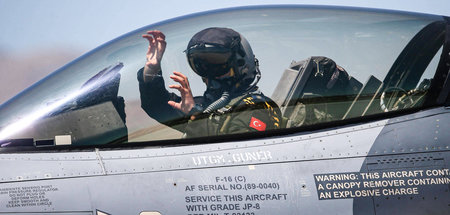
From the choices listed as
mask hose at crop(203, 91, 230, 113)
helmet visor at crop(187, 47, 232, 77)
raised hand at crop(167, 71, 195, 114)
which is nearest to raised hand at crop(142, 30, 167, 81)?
raised hand at crop(167, 71, 195, 114)

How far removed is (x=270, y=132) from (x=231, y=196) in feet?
1.60

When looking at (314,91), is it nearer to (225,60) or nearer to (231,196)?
(225,60)

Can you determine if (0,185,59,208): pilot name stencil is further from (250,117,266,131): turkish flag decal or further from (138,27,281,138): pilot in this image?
(250,117,266,131): turkish flag decal

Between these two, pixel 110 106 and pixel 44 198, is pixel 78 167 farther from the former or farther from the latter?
pixel 110 106

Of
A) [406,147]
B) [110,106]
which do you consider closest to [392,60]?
[406,147]

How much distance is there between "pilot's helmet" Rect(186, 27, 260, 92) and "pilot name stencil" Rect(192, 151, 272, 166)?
1.77 feet

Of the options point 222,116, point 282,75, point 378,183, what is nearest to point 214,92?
point 222,116

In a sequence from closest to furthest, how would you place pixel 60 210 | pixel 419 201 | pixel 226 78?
pixel 419 201, pixel 60 210, pixel 226 78

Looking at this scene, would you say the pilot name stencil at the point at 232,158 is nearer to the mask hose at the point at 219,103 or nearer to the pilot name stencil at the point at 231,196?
the pilot name stencil at the point at 231,196

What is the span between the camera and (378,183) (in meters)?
3.07

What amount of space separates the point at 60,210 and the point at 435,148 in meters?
2.41

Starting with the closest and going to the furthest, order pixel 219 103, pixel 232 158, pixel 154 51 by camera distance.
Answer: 1. pixel 232 158
2. pixel 219 103
3. pixel 154 51

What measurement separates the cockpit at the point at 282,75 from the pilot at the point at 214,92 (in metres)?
0.05

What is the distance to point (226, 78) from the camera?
11.6 ft
